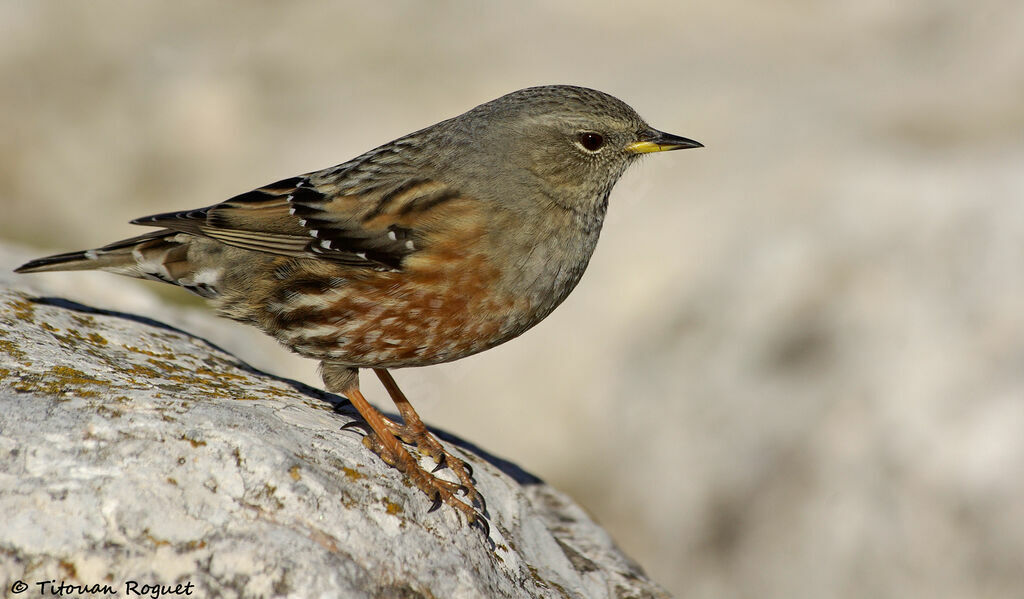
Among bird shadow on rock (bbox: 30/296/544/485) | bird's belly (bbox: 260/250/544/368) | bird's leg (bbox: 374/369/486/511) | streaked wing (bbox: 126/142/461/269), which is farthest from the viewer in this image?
bird shadow on rock (bbox: 30/296/544/485)

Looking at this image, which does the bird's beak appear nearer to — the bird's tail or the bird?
the bird

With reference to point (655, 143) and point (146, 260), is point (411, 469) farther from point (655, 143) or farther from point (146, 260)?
point (655, 143)

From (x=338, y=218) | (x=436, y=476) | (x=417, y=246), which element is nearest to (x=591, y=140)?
(x=417, y=246)

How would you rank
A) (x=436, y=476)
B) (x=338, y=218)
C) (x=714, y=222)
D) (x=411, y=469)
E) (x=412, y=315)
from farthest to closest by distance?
(x=714, y=222) < (x=338, y=218) < (x=412, y=315) < (x=436, y=476) < (x=411, y=469)

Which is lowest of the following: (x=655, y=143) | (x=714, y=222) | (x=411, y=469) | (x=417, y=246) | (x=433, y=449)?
(x=411, y=469)

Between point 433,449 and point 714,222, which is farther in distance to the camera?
point 714,222

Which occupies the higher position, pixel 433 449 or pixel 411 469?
pixel 433 449

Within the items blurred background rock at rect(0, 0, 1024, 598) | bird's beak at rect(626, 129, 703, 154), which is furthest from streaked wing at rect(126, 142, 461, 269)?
blurred background rock at rect(0, 0, 1024, 598)
